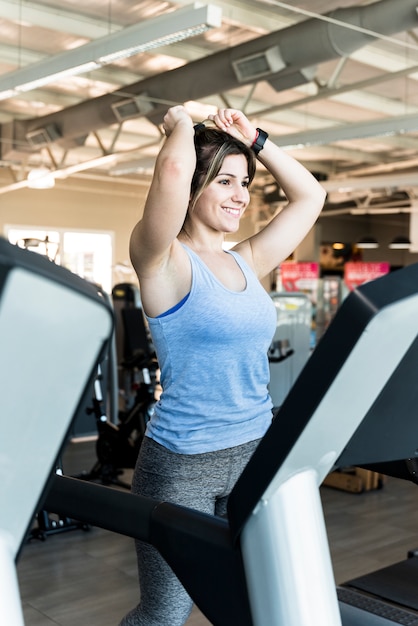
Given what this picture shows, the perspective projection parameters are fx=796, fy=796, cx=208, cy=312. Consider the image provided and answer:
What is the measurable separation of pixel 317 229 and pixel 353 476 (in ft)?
40.3

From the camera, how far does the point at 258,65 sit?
21.5 feet

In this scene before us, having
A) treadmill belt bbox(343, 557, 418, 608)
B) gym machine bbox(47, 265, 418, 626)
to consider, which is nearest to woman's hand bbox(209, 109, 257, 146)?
treadmill belt bbox(343, 557, 418, 608)

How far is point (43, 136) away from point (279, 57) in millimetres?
4240

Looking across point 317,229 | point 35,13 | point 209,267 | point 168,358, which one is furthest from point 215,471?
point 317,229

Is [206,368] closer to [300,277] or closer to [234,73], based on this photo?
[234,73]

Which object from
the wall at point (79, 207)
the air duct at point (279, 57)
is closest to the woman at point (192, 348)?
the air duct at point (279, 57)

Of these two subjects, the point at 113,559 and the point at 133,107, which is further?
the point at 133,107

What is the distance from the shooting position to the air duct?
581 centimetres

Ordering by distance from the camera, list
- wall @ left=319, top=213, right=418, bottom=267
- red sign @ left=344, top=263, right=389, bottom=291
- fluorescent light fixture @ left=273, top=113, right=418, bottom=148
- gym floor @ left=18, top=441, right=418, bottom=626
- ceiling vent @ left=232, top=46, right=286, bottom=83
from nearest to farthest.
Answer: gym floor @ left=18, top=441, right=418, bottom=626 < ceiling vent @ left=232, top=46, right=286, bottom=83 < fluorescent light fixture @ left=273, top=113, right=418, bottom=148 < red sign @ left=344, top=263, right=389, bottom=291 < wall @ left=319, top=213, right=418, bottom=267

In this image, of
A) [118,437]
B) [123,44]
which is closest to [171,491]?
[118,437]

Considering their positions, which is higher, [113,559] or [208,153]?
[208,153]

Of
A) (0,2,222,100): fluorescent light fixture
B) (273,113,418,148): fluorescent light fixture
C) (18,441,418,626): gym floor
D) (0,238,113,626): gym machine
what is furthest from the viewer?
(273,113,418,148): fluorescent light fixture

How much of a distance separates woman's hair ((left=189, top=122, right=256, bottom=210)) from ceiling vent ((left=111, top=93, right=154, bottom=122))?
22.0ft

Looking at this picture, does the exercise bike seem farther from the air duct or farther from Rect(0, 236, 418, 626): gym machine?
Rect(0, 236, 418, 626): gym machine
